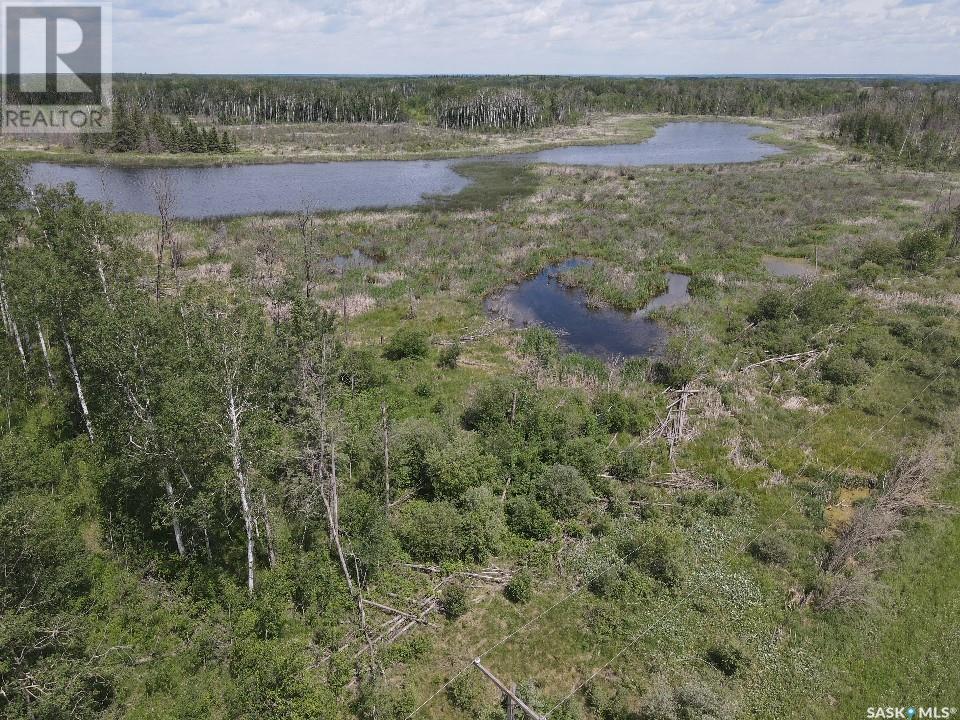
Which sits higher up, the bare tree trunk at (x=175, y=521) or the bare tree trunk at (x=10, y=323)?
the bare tree trunk at (x=10, y=323)

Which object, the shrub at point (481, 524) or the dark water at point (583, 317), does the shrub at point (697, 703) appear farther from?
the dark water at point (583, 317)

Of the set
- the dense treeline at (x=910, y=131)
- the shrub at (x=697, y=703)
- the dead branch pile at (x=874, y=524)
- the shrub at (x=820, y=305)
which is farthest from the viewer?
the dense treeline at (x=910, y=131)

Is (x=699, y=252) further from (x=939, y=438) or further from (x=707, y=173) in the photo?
(x=707, y=173)

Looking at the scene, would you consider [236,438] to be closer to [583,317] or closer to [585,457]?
[585,457]

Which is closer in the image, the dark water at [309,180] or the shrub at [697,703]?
the shrub at [697,703]

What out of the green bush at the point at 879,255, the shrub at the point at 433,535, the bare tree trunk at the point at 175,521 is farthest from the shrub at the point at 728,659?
the green bush at the point at 879,255

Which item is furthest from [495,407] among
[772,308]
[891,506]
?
[772,308]
